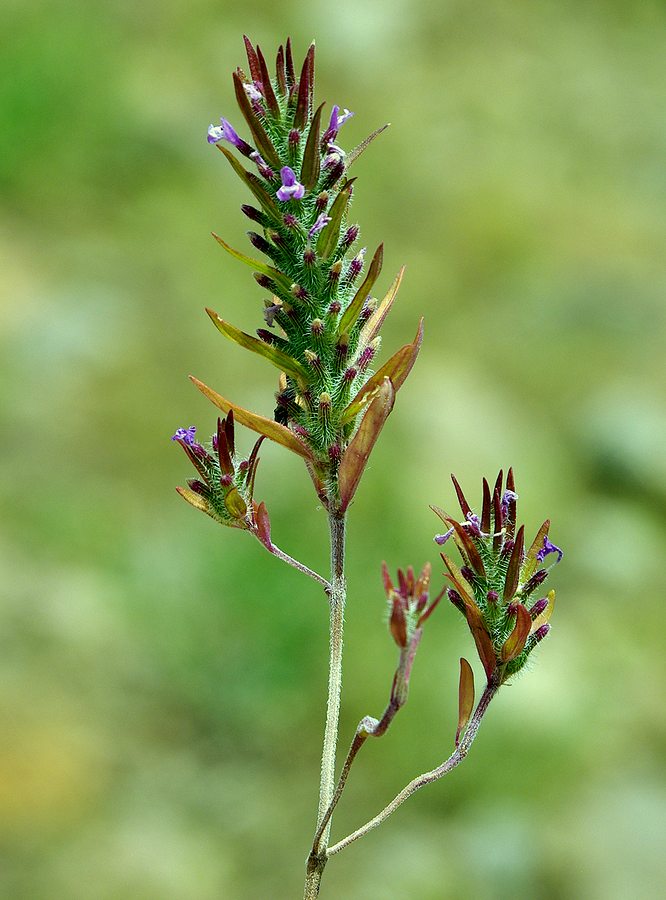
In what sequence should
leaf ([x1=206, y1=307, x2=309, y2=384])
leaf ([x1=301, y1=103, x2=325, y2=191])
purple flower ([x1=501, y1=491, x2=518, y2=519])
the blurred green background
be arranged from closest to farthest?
1. leaf ([x1=301, y1=103, x2=325, y2=191])
2. leaf ([x1=206, y1=307, x2=309, y2=384])
3. purple flower ([x1=501, y1=491, x2=518, y2=519])
4. the blurred green background

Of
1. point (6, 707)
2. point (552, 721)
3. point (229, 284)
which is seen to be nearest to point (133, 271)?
point (229, 284)

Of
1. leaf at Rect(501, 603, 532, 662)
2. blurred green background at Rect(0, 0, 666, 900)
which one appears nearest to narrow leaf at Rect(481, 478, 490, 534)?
leaf at Rect(501, 603, 532, 662)

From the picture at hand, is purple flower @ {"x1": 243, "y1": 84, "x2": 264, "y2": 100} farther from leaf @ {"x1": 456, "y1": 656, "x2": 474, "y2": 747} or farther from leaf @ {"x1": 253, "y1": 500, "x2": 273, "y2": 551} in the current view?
leaf @ {"x1": 456, "y1": 656, "x2": 474, "y2": 747}

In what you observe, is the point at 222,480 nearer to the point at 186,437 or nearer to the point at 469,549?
the point at 186,437

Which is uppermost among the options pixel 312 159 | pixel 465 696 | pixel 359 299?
pixel 312 159

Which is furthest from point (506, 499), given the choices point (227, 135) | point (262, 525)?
point (227, 135)

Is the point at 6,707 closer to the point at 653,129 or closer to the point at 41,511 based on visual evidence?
the point at 41,511
